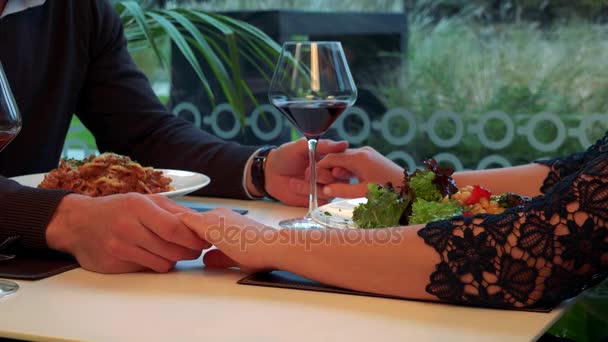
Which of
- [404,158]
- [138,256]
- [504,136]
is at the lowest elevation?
[404,158]

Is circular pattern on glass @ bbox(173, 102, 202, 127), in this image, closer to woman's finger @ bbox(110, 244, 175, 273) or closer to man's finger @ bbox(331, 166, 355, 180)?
man's finger @ bbox(331, 166, 355, 180)

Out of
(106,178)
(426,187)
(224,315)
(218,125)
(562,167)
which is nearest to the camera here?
(224,315)

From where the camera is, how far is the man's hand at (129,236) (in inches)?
45.7

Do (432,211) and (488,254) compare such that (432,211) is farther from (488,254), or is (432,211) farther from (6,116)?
(6,116)

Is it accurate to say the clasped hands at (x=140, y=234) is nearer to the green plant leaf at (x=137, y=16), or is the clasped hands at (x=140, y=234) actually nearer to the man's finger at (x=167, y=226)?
the man's finger at (x=167, y=226)

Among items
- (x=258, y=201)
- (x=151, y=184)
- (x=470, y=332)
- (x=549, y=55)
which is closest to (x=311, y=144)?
(x=151, y=184)

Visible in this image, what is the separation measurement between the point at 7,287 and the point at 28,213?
209 mm

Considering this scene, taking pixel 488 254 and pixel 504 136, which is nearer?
pixel 488 254

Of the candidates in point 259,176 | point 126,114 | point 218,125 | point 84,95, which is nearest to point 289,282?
point 259,176

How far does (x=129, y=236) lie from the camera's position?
1173 mm

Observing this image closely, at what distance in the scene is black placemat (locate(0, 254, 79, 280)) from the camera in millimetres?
1158

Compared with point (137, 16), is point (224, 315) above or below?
below

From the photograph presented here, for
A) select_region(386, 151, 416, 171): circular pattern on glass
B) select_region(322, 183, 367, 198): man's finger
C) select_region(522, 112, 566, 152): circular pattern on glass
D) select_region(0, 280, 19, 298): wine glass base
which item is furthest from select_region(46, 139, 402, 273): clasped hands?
select_region(386, 151, 416, 171): circular pattern on glass

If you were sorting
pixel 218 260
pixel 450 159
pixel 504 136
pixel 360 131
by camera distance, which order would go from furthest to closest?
pixel 360 131, pixel 450 159, pixel 504 136, pixel 218 260
